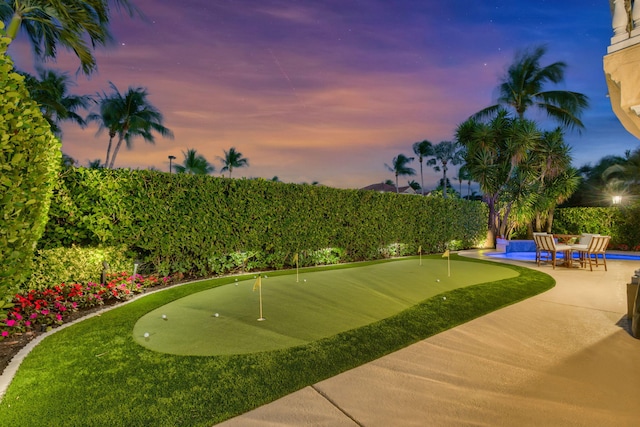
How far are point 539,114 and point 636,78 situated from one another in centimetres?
2125

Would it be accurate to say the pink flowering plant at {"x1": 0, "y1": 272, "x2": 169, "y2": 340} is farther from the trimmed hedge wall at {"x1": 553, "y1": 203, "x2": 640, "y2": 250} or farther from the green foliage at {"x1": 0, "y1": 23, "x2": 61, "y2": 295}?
the trimmed hedge wall at {"x1": 553, "y1": 203, "x2": 640, "y2": 250}

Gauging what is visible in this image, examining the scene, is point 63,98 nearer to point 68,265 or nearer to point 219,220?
point 219,220

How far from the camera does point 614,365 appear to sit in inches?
125

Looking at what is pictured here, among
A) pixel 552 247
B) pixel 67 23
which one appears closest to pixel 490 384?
pixel 552 247

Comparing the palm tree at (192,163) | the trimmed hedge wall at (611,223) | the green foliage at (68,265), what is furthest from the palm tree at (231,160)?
the green foliage at (68,265)

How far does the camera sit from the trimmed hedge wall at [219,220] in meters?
6.35

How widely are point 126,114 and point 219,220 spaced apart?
1066 inches

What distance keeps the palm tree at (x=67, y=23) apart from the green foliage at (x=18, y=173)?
5.74 metres

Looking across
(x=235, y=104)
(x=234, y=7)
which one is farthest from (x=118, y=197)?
(x=235, y=104)

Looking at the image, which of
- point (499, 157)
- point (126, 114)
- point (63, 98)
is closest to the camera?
point (499, 157)

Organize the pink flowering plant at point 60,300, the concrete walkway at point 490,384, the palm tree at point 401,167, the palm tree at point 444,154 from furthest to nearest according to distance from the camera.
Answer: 1. the palm tree at point 401,167
2. the palm tree at point 444,154
3. the pink flowering plant at point 60,300
4. the concrete walkway at point 490,384

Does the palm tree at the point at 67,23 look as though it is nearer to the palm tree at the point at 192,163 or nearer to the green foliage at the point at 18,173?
the green foliage at the point at 18,173

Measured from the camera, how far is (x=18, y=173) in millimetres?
3213

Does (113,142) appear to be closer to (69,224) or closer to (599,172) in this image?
(69,224)
